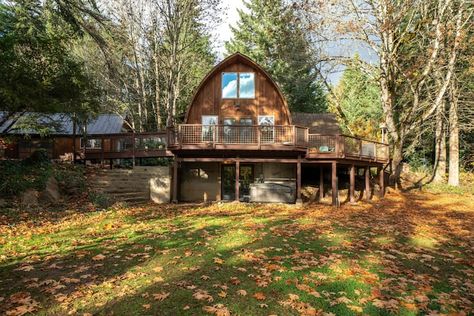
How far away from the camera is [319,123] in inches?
981

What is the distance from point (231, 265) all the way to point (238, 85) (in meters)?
14.8

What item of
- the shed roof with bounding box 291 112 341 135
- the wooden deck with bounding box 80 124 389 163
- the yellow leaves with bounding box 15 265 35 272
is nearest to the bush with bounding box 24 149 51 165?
the wooden deck with bounding box 80 124 389 163

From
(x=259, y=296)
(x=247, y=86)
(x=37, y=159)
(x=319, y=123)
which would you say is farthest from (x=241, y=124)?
(x=259, y=296)

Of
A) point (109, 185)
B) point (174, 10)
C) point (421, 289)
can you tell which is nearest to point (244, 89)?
point (174, 10)

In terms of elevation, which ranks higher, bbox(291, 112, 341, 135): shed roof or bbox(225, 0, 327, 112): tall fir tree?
bbox(225, 0, 327, 112): tall fir tree

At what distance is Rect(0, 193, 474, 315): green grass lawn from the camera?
17.1ft

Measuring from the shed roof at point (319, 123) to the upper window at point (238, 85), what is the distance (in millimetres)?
6008

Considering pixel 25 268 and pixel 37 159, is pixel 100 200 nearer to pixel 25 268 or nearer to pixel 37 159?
pixel 37 159

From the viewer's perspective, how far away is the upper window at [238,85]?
20172 mm

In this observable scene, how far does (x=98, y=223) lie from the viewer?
10789mm

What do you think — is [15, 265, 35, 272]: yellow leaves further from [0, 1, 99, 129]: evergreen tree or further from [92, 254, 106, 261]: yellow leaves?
[0, 1, 99, 129]: evergreen tree

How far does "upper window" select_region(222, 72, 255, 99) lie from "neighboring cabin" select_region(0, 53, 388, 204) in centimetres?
6

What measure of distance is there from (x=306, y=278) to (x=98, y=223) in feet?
23.6

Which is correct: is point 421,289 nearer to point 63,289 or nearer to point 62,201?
point 63,289
